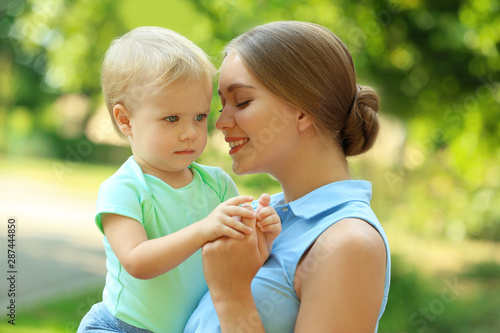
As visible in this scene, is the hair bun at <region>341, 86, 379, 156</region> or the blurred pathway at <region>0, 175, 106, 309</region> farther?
the blurred pathway at <region>0, 175, 106, 309</region>

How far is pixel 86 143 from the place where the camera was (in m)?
5.36

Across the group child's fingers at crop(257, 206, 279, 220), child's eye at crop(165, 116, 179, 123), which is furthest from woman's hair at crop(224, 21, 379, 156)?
child's fingers at crop(257, 206, 279, 220)


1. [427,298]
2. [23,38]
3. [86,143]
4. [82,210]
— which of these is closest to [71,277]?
[82,210]

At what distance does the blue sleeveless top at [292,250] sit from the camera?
1.26m

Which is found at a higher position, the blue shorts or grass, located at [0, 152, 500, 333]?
the blue shorts

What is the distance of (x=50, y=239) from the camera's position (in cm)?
568

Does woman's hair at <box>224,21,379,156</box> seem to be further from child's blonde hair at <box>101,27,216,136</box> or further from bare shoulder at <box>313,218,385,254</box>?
bare shoulder at <box>313,218,385,254</box>

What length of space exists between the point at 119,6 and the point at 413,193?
10.0ft

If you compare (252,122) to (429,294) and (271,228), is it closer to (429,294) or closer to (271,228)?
(271,228)

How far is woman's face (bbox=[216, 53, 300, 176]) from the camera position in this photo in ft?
4.63

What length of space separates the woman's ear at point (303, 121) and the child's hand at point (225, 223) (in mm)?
366

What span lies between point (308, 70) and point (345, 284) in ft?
1.83

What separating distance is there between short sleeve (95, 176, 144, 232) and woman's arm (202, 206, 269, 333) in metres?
0.20

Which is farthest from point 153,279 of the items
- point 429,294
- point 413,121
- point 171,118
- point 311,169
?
point 413,121
